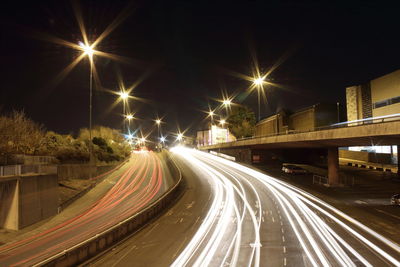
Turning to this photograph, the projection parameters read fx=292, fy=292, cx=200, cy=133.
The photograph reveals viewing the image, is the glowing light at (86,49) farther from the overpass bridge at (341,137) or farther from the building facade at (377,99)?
the building facade at (377,99)

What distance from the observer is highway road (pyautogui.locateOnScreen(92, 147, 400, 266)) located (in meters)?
13.0

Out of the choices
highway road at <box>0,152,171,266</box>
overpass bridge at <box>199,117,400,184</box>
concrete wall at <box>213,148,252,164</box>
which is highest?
overpass bridge at <box>199,117,400,184</box>

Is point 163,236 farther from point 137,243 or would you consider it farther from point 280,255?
point 280,255

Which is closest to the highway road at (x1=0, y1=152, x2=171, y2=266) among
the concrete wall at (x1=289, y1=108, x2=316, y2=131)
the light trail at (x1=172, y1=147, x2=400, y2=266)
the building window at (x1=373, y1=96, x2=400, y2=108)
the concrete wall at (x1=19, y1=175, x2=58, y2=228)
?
the concrete wall at (x1=19, y1=175, x2=58, y2=228)

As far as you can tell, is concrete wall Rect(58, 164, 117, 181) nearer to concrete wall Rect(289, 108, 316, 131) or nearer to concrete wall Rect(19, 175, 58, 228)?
concrete wall Rect(19, 175, 58, 228)

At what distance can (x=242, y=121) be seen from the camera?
89.7 m

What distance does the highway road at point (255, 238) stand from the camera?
13.0 metres

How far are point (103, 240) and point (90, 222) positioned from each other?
861 cm

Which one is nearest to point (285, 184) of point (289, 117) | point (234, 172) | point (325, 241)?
point (234, 172)

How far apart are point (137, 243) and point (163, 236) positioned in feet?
5.45

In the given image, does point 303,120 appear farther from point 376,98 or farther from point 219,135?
point 219,135

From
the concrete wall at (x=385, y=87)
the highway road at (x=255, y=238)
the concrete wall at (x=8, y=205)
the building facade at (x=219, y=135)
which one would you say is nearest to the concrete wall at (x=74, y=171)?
the concrete wall at (x=8, y=205)

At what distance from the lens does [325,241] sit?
50.3 feet

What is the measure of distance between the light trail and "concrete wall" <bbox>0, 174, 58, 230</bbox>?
1389 cm
